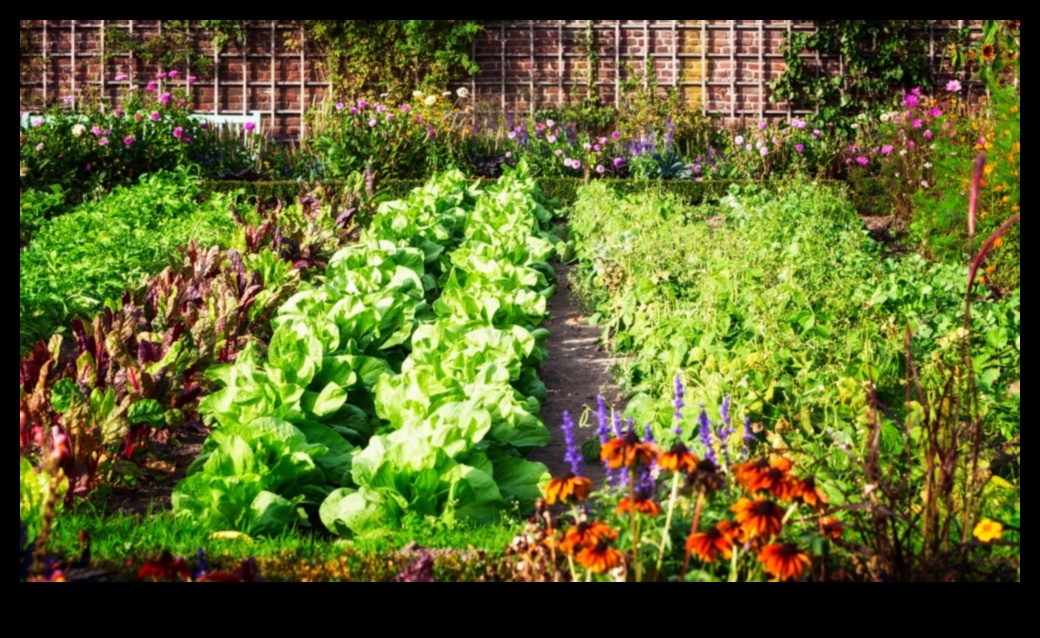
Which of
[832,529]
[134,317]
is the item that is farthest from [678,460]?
[134,317]

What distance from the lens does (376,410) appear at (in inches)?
171

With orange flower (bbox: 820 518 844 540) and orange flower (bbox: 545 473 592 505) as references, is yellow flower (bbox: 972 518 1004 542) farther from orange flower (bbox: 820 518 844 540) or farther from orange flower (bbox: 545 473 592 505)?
orange flower (bbox: 545 473 592 505)

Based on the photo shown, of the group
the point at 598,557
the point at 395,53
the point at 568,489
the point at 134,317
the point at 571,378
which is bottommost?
the point at 571,378

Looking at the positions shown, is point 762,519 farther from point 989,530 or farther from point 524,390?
point 524,390

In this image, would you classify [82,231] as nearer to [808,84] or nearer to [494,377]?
[494,377]

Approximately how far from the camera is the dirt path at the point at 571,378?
4.57 metres

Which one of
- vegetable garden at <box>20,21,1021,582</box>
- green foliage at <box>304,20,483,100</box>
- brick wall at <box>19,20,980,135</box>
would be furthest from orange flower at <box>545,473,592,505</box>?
green foliage at <box>304,20,483,100</box>

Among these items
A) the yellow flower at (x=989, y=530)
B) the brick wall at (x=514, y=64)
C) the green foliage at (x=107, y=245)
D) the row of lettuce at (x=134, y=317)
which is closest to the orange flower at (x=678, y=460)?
the yellow flower at (x=989, y=530)

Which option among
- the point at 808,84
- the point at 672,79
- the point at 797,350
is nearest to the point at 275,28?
the point at 672,79

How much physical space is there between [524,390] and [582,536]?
2.41 meters

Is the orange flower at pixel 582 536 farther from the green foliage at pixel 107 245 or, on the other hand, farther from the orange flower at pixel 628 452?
the green foliage at pixel 107 245

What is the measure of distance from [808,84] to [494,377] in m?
13.0

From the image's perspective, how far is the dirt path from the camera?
180 inches
